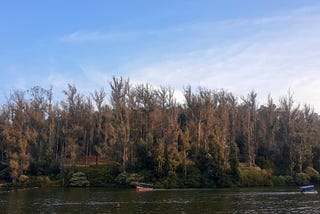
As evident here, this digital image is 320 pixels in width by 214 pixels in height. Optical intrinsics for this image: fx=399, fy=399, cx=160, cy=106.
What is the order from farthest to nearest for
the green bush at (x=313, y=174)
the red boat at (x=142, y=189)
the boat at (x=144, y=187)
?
the green bush at (x=313, y=174) < the boat at (x=144, y=187) < the red boat at (x=142, y=189)

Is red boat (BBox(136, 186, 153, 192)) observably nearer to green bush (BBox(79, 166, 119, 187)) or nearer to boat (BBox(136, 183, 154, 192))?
boat (BBox(136, 183, 154, 192))

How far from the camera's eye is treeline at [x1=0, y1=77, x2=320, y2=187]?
258 ft

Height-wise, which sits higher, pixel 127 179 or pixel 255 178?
pixel 127 179

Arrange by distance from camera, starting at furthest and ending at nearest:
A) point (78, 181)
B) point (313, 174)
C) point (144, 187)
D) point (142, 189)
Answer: point (313, 174), point (78, 181), point (144, 187), point (142, 189)

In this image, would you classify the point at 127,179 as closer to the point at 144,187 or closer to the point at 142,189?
the point at 144,187

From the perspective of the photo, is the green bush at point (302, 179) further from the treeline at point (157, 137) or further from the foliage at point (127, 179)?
the foliage at point (127, 179)

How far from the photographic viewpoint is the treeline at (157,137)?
258ft

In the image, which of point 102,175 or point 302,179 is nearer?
point 302,179

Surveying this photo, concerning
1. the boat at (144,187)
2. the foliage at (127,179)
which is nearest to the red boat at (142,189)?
the boat at (144,187)

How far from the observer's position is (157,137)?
8544 centimetres

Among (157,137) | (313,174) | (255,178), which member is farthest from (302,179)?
(157,137)

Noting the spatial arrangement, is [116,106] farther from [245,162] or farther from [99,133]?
[245,162]

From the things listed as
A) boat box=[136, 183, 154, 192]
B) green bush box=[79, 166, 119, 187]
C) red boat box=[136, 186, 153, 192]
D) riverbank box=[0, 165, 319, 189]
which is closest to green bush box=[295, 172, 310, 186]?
riverbank box=[0, 165, 319, 189]

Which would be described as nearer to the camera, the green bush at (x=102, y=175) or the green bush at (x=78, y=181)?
the green bush at (x=78, y=181)
